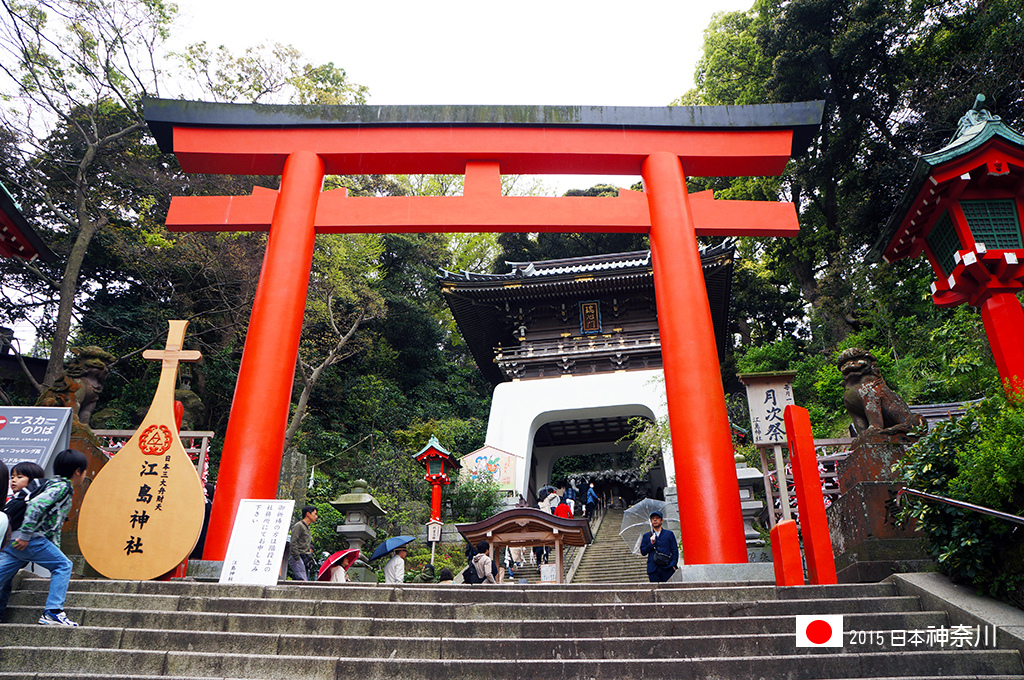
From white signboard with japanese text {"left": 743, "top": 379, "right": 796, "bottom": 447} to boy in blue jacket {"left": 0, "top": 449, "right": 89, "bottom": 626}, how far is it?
5706 millimetres

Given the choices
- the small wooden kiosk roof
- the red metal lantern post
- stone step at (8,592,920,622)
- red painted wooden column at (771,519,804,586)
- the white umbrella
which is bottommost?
stone step at (8,592,920,622)

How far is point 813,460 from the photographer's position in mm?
4801

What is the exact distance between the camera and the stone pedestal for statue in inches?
196

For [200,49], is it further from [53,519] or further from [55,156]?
[53,519]

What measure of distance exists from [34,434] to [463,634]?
4.16 meters

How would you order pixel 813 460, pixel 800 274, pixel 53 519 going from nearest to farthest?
pixel 53 519
pixel 813 460
pixel 800 274

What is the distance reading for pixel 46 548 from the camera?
3.75m

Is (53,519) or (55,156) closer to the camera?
(53,519)

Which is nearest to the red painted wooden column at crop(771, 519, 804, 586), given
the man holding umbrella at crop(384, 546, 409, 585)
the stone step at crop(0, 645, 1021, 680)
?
the stone step at crop(0, 645, 1021, 680)

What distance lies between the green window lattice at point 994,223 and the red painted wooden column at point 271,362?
6.59 meters

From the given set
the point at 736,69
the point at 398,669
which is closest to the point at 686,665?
the point at 398,669

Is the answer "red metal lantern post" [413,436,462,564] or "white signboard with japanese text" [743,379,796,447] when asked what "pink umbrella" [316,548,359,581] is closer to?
"white signboard with japanese text" [743,379,796,447]

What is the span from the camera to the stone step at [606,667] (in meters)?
3.13

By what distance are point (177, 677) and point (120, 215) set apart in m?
14.5
